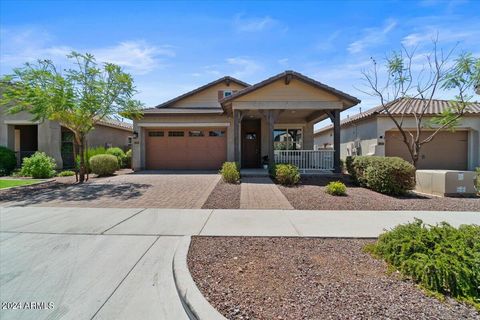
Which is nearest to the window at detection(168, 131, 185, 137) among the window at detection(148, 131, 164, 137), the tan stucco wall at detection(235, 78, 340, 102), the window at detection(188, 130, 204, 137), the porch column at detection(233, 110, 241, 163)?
the window at detection(188, 130, 204, 137)

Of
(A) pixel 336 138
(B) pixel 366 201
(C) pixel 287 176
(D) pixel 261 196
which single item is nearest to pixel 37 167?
(D) pixel 261 196

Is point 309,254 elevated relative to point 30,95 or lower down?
lower down

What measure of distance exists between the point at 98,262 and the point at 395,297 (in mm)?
4298

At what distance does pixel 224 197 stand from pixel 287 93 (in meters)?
7.46

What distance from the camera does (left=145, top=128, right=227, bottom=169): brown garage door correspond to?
1822cm

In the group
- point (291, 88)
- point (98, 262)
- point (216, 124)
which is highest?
point (291, 88)

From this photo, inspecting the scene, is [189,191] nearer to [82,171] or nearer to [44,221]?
[44,221]

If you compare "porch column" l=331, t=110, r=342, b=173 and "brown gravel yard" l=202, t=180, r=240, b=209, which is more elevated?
"porch column" l=331, t=110, r=342, b=173

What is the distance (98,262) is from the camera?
4367 mm

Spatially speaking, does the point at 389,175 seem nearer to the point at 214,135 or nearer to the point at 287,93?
the point at 287,93

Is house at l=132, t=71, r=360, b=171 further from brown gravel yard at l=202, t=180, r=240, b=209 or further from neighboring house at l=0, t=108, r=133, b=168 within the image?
brown gravel yard at l=202, t=180, r=240, b=209

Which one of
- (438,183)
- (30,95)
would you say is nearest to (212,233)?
(438,183)

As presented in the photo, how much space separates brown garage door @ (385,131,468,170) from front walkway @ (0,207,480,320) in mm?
10546

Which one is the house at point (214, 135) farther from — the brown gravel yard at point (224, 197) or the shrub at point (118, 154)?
the brown gravel yard at point (224, 197)
